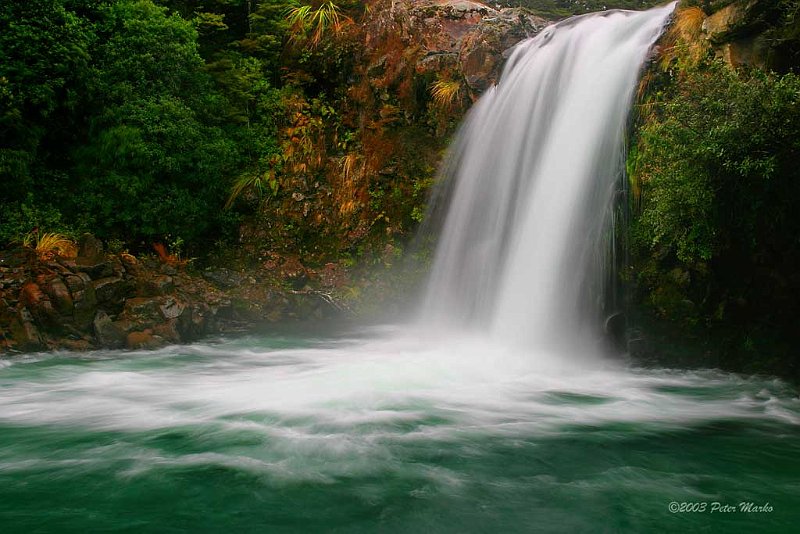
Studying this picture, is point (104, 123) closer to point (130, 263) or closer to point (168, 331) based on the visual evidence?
point (130, 263)

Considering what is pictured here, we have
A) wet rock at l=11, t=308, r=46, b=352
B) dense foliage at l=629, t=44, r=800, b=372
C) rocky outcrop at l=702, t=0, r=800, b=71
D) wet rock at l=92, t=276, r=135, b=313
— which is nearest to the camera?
dense foliage at l=629, t=44, r=800, b=372

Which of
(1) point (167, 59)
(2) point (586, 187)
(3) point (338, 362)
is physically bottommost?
(3) point (338, 362)

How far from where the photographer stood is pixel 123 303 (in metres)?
10.2

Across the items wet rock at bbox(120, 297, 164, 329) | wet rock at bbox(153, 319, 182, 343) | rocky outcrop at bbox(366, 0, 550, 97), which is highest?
rocky outcrop at bbox(366, 0, 550, 97)

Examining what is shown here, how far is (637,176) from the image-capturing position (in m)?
8.65

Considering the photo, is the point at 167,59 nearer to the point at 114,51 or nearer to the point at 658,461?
the point at 114,51

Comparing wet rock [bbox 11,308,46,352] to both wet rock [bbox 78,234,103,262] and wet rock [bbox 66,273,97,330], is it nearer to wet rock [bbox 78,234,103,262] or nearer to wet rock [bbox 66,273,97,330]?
wet rock [bbox 66,273,97,330]

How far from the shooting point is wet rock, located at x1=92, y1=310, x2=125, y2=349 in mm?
9641

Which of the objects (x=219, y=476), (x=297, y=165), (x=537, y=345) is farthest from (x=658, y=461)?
(x=297, y=165)

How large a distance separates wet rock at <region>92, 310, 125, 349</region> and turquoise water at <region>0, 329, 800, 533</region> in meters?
0.58

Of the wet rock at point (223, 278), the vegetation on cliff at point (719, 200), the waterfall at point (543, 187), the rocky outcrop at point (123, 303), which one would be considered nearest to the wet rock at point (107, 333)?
the rocky outcrop at point (123, 303)

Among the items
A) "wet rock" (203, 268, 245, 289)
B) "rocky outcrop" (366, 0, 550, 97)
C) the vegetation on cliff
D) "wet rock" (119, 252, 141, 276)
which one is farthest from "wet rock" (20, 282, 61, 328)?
the vegetation on cliff

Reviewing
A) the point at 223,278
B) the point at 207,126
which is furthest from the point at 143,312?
the point at 207,126

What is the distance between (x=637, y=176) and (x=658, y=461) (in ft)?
14.8
